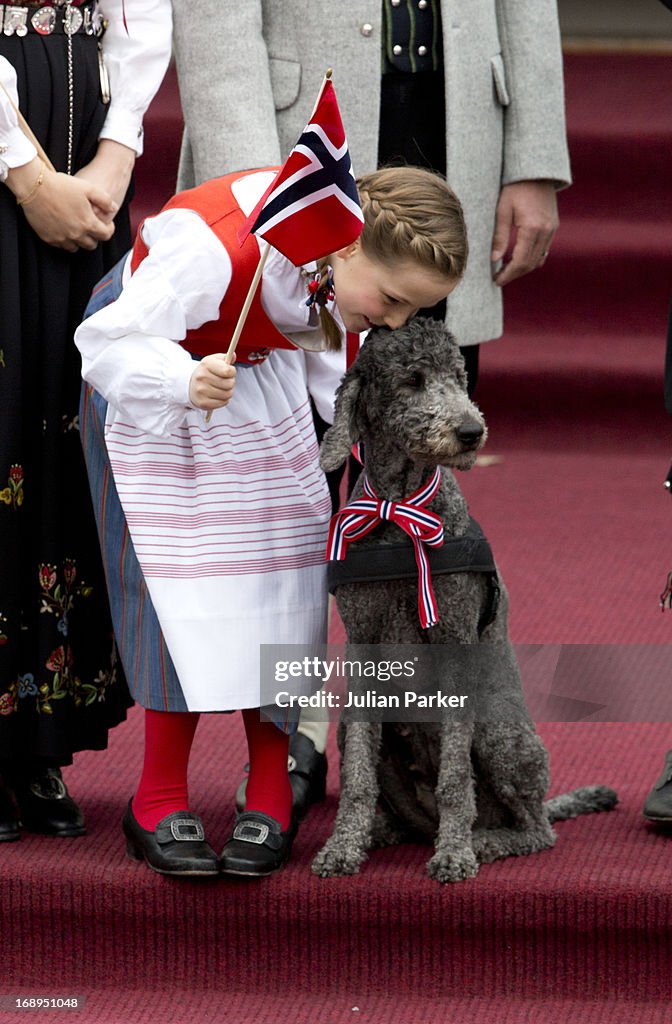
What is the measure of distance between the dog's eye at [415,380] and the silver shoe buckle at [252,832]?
58 centimetres

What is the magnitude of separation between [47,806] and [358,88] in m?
1.06

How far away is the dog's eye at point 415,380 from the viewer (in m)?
1.81

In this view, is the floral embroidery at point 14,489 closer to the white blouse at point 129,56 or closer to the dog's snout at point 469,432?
the white blouse at point 129,56

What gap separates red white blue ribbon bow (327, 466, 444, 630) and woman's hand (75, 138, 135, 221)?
52 centimetres

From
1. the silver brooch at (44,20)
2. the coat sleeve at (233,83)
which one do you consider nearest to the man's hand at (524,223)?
the coat sleeve at (233,83)

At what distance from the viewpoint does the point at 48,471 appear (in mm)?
2014

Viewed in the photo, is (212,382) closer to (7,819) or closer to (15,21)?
(15,21)

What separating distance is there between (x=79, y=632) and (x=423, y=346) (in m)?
0.64

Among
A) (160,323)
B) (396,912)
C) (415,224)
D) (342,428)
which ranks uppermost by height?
(415,224)

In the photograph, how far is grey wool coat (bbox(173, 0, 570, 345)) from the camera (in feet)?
6.82

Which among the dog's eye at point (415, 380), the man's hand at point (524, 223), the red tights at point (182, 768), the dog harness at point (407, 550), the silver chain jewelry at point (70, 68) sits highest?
the silver chain jewelry at point (70, 68)

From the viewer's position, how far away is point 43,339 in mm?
1999

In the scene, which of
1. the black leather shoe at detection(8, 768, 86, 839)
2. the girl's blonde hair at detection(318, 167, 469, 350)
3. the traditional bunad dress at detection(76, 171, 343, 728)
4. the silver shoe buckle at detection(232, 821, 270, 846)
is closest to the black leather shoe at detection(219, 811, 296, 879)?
the silver shoe buckle at detection(232, 821, 270, 846)

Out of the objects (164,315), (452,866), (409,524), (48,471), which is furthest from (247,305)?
(452,866)
